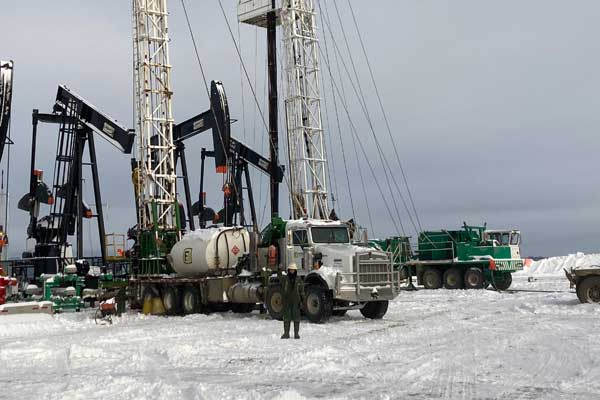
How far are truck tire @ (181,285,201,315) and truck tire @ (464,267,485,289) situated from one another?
52.6ft

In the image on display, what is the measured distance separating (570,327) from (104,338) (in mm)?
10626

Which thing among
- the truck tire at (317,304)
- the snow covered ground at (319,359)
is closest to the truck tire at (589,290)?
the snow covered ground at (319,359)

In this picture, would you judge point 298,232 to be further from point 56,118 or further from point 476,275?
point 56,118

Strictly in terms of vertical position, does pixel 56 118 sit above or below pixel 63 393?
above

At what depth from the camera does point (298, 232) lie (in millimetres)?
19375

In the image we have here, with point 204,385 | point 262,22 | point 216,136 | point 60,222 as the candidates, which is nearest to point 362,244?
point 204,385

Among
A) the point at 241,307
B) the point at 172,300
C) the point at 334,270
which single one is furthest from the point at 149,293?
the point at 334,270

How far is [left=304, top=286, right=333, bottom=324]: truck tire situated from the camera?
17.7m

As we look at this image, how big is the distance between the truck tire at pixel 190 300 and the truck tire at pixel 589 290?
12210mm

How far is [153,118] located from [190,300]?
9603 millimetres

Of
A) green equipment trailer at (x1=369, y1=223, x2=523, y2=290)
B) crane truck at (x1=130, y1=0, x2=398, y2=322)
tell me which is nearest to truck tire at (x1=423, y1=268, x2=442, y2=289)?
green equipment trailer at (x1=369, y1=223, x2=523, y2=290)

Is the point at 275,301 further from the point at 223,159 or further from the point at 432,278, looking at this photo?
the point at 432,278

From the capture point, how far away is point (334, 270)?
1820cm

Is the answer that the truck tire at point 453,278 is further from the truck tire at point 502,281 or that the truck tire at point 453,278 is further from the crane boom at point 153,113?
the crane boom at point 153,113
